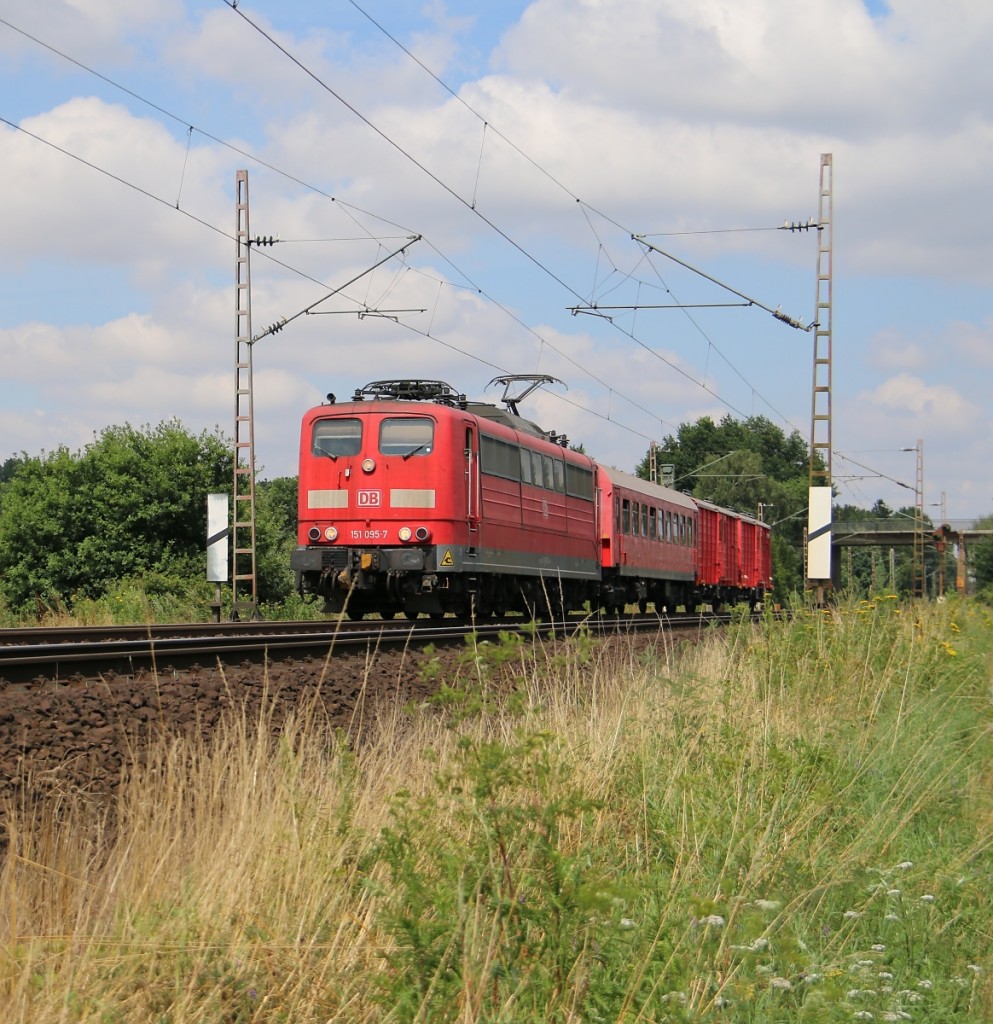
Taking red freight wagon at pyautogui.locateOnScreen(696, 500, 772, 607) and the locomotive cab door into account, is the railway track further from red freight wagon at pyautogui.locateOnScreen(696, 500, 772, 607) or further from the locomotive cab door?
red freight wagon at pyautogui.locateOnScreen(696, 500, 772, 607)

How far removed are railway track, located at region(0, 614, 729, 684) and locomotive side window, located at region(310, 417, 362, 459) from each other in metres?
2.45

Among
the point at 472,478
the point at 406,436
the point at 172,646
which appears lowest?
the point at 172,646

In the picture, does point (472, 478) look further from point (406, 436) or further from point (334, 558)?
point (334, 558)

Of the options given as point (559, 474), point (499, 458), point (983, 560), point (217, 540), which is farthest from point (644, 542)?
point (983, 560)

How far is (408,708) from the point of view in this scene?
16.0 feet

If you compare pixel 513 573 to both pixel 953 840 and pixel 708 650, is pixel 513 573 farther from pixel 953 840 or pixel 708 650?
pixel 953 840

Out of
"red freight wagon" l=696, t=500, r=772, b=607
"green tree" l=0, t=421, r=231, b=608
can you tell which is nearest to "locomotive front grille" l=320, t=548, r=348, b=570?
"green tree" l=0, t=421, r=231, b=608

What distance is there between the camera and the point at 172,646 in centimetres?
1159

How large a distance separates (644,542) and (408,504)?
12.0 m

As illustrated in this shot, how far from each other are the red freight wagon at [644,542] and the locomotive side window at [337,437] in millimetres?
8429

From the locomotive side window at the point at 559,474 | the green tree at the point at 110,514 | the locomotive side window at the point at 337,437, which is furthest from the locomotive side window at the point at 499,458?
the green tree at the point at 110,514

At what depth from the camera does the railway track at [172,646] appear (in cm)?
949

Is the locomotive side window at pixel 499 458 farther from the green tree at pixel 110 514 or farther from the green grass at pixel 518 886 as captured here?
the green tree at pixel 110 514

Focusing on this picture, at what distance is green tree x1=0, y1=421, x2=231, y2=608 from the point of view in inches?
1318
